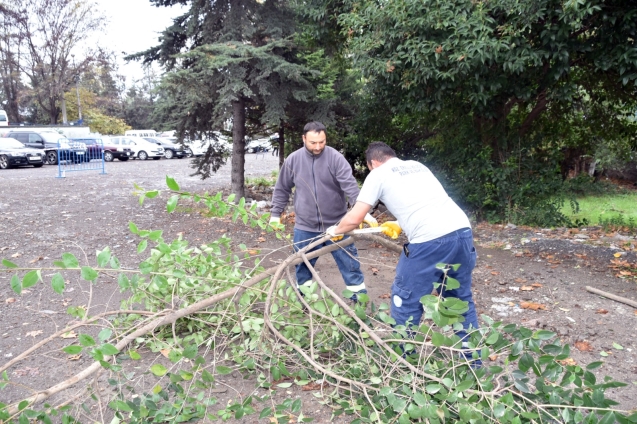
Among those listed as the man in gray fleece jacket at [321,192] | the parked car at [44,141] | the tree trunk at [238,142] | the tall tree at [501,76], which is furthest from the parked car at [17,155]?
the man in gray fleece jacket at [321,192]

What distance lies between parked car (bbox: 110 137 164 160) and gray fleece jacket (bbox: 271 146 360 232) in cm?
2433

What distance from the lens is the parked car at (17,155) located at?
19938 mm

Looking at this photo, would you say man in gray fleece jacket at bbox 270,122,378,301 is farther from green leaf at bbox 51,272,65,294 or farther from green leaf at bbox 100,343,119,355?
green leaf at bbox 51,272,65,294

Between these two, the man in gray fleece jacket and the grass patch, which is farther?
the grass patch

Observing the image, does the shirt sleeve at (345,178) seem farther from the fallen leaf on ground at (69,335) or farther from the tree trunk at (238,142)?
the tree trunk at (238,142)

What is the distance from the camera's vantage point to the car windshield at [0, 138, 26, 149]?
20.4 m

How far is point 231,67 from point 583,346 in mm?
6467

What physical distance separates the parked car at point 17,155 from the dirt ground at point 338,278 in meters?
11.2

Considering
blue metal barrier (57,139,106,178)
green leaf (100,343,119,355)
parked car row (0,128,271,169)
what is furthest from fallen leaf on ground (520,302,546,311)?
blue metal barrier (57,139,106,178)

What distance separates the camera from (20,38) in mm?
31812

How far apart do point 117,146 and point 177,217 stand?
1892cm

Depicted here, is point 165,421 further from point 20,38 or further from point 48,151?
point 20,38

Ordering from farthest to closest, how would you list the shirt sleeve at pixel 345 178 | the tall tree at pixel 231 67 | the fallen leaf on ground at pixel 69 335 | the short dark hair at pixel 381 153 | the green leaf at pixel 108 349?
the tall tree at pixel 231 67, the shirt sleeve at pixel 345 178, the fallen leaf on ground at pixel 69 335, the short dark hair at pixel 381 153, the green leaf at pixel 108 349

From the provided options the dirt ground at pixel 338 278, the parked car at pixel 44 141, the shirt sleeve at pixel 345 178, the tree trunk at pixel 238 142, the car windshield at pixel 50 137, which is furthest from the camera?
the car windshield at pixel 50 137
